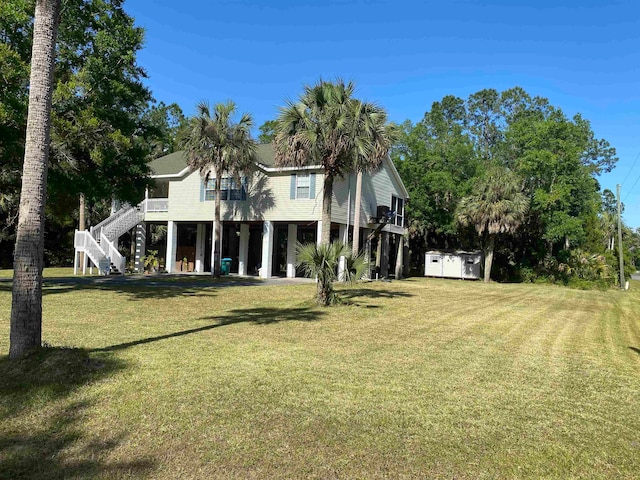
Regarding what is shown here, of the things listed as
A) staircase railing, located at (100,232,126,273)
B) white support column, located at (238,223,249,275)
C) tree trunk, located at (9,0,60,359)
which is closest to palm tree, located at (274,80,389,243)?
tree trunk, located at (9,0,60,359)

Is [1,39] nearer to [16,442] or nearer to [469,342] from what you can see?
[16,442]

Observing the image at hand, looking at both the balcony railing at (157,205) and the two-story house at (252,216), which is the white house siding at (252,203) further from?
the balcony railing at (157,205)

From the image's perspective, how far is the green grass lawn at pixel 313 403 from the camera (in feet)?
12.1

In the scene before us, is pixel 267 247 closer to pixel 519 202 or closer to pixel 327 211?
pixel 327 211

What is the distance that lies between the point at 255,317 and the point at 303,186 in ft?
42.3

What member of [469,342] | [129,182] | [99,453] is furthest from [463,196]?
[99,453]

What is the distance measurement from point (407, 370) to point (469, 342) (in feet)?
8.90

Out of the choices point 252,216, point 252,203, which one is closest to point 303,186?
point 252,203

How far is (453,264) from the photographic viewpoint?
116ft

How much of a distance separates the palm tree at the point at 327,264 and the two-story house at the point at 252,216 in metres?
8.40

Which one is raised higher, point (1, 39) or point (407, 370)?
point (1, 39)

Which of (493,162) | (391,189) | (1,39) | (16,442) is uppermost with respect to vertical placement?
(493,162)

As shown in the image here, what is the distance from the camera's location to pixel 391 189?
2878cm

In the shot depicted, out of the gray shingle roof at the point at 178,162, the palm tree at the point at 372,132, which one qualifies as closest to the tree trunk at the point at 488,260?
the gray shingle roof at the point at 178,162
